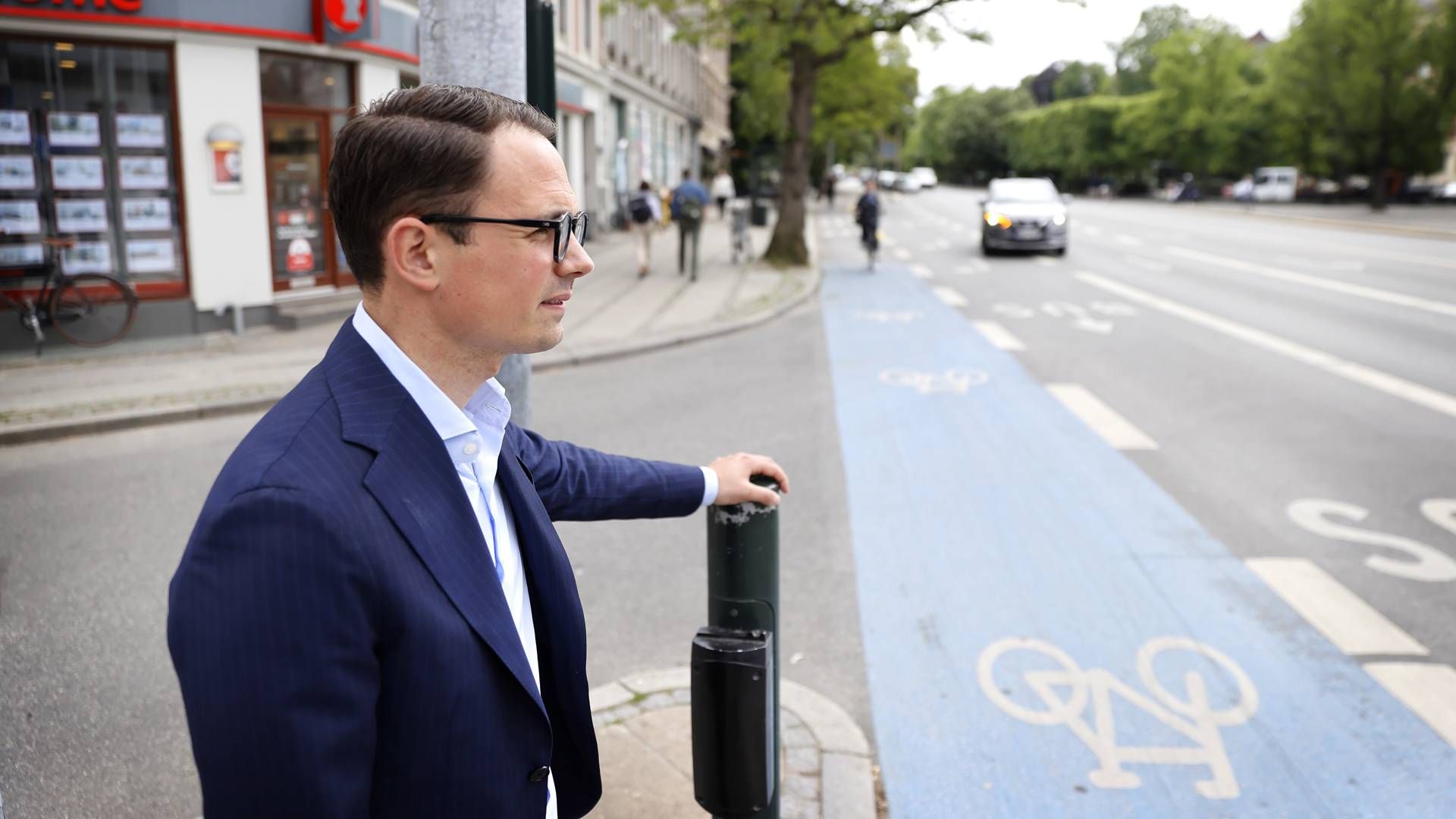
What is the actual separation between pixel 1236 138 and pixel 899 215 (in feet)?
129

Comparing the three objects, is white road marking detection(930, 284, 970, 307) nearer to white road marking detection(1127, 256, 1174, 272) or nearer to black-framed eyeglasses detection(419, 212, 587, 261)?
white road marking detection(1127, 256, 1174, 272)

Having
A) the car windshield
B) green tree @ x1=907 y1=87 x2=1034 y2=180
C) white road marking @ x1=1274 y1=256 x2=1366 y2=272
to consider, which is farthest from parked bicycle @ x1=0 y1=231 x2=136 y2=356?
green tree @ x1=907 y1=87 x2=1034 y2=180

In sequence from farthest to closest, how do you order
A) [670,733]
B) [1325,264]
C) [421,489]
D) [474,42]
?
[1325,264] < [670,733] < [474,42] < [421,489]

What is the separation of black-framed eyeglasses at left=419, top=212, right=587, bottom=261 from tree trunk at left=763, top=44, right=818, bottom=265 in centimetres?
2000

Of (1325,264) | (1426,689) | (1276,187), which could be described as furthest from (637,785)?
(1276,187)

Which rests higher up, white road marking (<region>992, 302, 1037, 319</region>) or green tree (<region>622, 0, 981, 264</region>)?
green tree (<region>622, 0, 981, 264</region>)

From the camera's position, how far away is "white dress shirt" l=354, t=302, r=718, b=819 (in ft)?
4.83

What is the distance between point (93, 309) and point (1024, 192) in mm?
19979


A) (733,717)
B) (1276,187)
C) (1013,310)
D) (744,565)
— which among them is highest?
(1276,187)

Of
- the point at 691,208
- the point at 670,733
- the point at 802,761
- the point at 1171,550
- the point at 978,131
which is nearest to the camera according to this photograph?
the point at 802,761

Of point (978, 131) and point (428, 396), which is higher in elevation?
point (978, 131)

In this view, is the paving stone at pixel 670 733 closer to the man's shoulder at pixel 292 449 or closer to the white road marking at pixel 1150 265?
the man's shoulder at pixel 292 449

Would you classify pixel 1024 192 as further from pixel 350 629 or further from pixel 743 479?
pixel 350 629

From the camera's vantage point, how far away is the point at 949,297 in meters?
A: 17.3
